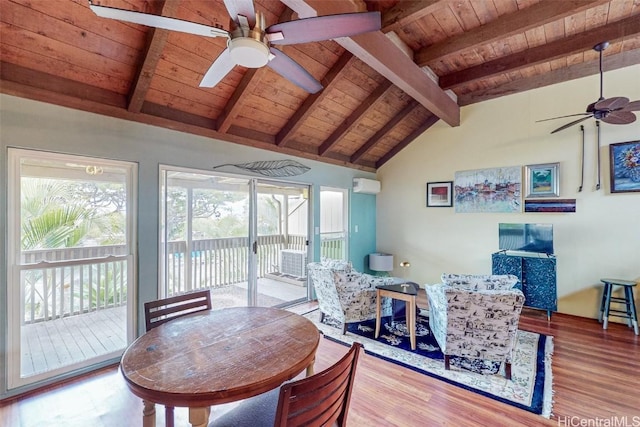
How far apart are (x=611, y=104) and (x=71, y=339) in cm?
578

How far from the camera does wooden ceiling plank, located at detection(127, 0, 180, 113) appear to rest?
210 cm

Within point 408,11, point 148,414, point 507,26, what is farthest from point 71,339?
point 507,26

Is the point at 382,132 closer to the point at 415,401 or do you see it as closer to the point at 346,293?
the point at 346,293

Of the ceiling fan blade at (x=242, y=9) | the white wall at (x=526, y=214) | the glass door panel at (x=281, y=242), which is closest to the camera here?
the ceiling fan blade at (x=242, y=9)

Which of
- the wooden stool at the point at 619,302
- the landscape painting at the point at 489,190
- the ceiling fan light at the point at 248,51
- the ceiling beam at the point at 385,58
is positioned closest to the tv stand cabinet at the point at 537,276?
the wooden stool at the point at 619,302

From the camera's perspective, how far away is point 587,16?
114 inches

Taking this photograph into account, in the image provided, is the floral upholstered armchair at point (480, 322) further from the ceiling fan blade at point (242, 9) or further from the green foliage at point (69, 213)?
the green foliage at point (69, 213)

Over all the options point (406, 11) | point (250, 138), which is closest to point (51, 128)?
point (250, 138)

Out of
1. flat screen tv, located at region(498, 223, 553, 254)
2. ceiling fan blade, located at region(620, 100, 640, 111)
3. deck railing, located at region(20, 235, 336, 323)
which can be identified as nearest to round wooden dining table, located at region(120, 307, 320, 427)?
Result: deck railing, located at region(20, 235, 336, 323)

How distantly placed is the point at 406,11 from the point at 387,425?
3.41 m

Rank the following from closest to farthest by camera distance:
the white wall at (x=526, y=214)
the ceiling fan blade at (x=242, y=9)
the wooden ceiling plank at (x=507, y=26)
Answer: the ceiling fan blade at (x=242, y=9) < the wooden ceiling plank at (x=507, y=26) < the white wall at (x=526, y=214)

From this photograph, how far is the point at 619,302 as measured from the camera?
3.56 m

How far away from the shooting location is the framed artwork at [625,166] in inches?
141

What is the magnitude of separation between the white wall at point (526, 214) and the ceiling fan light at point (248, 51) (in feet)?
14.6
